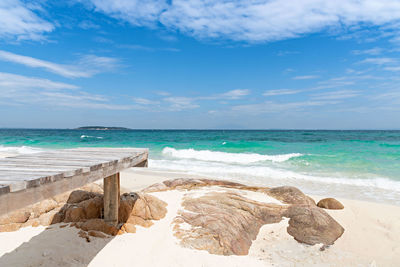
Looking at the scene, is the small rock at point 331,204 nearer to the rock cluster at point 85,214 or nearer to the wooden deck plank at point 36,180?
the rock cluster at point 85,214

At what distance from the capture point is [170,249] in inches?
177

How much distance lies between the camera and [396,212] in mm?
7137

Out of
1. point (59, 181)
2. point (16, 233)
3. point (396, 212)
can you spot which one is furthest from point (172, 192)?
point (396, 212)

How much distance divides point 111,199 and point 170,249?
1.36m

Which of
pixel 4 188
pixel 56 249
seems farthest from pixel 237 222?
pixel 4 188

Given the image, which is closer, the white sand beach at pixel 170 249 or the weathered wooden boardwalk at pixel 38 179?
the weathered wooden boardwalk at pixel 38 179

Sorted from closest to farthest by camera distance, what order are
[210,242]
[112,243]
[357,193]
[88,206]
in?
1. [112,243]
2. [210,242]
3. [88,206]
4. [357,193]

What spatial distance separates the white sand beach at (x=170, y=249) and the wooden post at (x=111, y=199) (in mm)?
396

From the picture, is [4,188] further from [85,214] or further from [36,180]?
[85,214]

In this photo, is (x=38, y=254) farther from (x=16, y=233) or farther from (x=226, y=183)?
(x=226, y=183)

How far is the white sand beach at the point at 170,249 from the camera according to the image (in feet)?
13.1

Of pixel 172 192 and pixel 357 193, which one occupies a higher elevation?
pixel 172 192

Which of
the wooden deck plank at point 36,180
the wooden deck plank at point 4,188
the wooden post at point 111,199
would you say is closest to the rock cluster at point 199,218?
the wooden post at point 111,199

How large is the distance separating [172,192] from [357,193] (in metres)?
6.92
